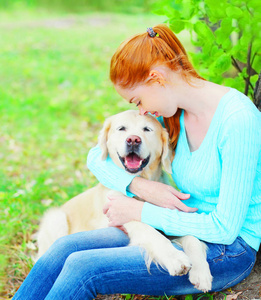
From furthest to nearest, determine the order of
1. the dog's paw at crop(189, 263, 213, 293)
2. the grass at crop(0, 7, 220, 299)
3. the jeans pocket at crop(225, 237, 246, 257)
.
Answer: the grass at crop(0, 7, 220, 299)
the jeans pocket at crop(225, 237, 246, 257)
the dog's paw at crop(189, 263, 213, 293)

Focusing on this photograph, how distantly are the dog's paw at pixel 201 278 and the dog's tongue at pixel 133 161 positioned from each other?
813 millimetres

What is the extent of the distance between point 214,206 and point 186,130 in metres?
0.52

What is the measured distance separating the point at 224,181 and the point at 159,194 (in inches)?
→ 21.0

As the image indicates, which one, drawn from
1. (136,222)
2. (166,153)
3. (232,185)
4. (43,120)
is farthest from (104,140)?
(43,120)

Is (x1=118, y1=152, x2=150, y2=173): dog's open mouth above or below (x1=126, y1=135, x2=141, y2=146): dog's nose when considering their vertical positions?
below

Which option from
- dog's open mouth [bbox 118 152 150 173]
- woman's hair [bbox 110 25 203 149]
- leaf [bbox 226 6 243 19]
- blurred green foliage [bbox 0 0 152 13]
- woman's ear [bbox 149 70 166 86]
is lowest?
dog's open mouth [bbox 118 152 150 173]

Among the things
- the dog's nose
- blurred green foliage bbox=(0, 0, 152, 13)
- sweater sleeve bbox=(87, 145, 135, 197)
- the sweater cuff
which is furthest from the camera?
blurred green foliage bbox=(0, 0, 152, 13)

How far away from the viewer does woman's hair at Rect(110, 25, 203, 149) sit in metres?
2.17

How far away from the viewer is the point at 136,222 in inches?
92.1

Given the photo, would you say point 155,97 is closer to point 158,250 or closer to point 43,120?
point 158,250

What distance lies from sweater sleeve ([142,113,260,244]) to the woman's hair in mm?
486

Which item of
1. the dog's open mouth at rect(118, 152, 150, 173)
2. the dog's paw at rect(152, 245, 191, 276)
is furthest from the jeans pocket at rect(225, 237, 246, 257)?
the dog's open mouth at rect(118, 152, 150, 173)

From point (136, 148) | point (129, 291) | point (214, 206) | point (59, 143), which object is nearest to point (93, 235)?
point (129, 291)

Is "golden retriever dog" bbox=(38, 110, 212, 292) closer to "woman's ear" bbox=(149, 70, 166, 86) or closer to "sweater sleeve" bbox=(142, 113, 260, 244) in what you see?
"sweater sleeve" bbox=(142, 113, 260, 244)
